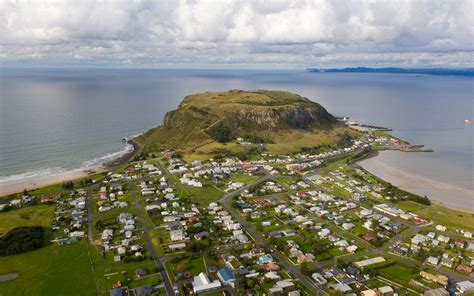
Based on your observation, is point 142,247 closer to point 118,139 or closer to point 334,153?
point 334,153

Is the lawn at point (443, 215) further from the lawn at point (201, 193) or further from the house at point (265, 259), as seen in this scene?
the lawn at point (201, 193)

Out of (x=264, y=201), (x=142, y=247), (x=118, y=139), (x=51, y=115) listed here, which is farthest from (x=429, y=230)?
(x=51, y=115)

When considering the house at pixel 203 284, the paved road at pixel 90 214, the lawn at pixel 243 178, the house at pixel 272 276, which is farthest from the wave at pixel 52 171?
the house at pixel 272 276

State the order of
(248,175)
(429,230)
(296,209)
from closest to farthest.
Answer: (429,230), (296,209), (248,175)

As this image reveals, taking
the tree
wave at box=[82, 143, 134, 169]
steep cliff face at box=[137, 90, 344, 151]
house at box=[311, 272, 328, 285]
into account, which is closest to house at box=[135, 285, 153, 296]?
the tree

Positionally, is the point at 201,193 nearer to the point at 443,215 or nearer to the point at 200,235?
the point at 200,235

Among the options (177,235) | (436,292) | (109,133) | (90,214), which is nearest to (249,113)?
(109,133)
